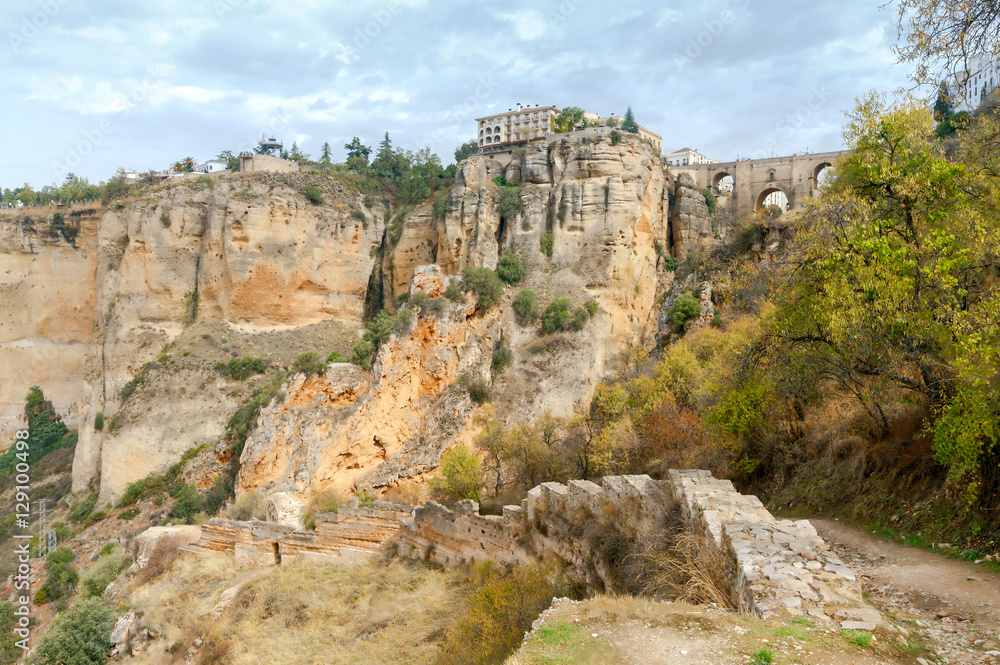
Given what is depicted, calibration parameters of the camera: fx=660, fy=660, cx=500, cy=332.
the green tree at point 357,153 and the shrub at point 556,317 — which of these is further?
the green tree at point 357,153

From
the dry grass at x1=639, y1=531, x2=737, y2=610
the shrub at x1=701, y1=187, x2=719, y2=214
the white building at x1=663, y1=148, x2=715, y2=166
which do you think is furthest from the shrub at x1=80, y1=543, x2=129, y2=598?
the white building at x1=663, y1=148, x2=715, y2=166

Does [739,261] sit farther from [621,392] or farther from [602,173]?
[602,173]

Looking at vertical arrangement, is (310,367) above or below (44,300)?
below

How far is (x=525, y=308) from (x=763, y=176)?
19530mm

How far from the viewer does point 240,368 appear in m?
33.9

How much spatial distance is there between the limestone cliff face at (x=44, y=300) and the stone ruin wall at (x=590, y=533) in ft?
108

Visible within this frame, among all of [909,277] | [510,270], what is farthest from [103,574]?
[909,277]

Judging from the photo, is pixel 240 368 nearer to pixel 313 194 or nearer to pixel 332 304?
pixel 332 304

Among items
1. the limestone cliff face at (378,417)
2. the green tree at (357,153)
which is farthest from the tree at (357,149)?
the limestone cliff face at (378,417)

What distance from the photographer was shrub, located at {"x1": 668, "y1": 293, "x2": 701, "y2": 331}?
24.1m

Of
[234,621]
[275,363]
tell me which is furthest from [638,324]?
[234,621]

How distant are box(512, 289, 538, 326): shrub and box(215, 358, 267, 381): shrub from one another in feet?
45.1

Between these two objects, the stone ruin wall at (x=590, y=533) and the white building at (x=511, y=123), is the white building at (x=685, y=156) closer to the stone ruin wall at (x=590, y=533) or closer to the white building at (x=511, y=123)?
the white building at (x=511, y=123)

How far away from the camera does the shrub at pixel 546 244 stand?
110 feet
